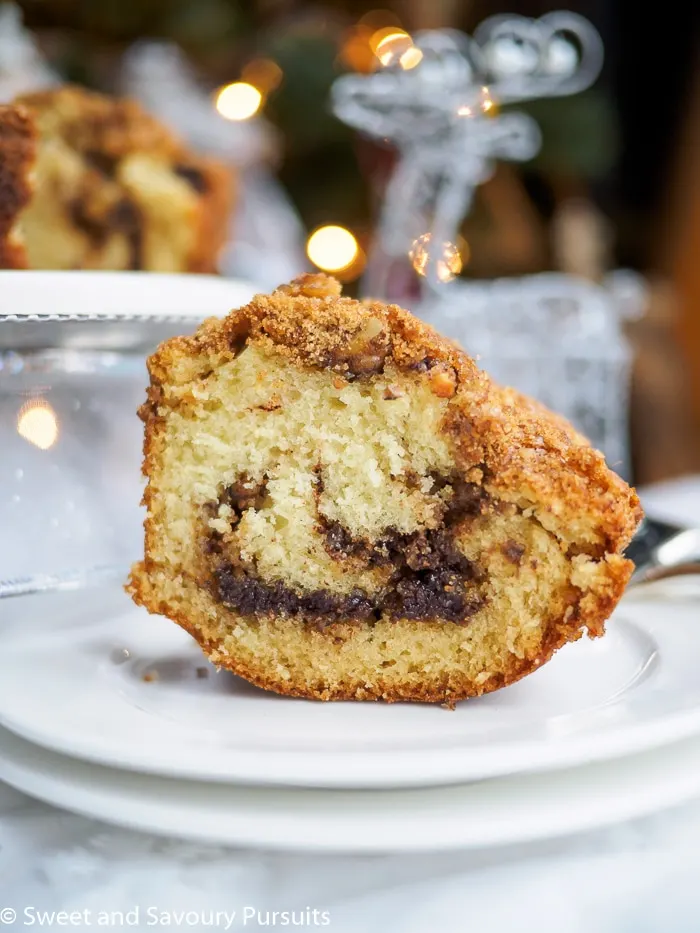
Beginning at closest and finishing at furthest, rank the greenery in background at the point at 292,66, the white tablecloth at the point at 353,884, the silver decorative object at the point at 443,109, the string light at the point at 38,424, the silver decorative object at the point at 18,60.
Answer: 1. the white tablecloth at the point at 353,884
2. the string light at the point at 38,424
3. the silver decorative object at the point at 443,109
4. the silver decorative object at the point at 18,60
5. the greenery in background at the point at 292,66

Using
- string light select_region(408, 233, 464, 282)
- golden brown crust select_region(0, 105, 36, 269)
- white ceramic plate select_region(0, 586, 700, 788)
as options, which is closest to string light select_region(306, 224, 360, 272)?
string light select_region(408, 233, 464, 282)

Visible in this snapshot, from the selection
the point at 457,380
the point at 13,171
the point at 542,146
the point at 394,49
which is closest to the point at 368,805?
the point at 457,380

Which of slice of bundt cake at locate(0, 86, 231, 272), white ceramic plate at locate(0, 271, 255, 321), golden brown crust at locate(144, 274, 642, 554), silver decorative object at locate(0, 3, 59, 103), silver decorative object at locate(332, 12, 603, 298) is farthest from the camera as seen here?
silver decorative object at locate(0, 3, 59, 103)

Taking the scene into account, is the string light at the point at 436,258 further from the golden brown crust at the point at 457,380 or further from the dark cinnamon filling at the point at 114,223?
the golden brown crust at the point at 457,380

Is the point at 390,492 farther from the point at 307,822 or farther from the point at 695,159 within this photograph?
the point at 695,159

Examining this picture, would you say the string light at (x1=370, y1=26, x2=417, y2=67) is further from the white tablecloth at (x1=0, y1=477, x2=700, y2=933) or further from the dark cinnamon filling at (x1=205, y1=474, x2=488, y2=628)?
the white tablecloth at (x1=0, y1=477, x2=700, y2=933)

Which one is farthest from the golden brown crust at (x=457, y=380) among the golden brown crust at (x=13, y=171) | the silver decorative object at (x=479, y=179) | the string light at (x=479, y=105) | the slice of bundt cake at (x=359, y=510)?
the string light at (x=479, y=105)

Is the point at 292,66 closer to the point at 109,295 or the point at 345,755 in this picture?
the point at 109,295

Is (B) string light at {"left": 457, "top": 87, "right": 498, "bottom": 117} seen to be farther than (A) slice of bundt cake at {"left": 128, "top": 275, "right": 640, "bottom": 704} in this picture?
Yes
